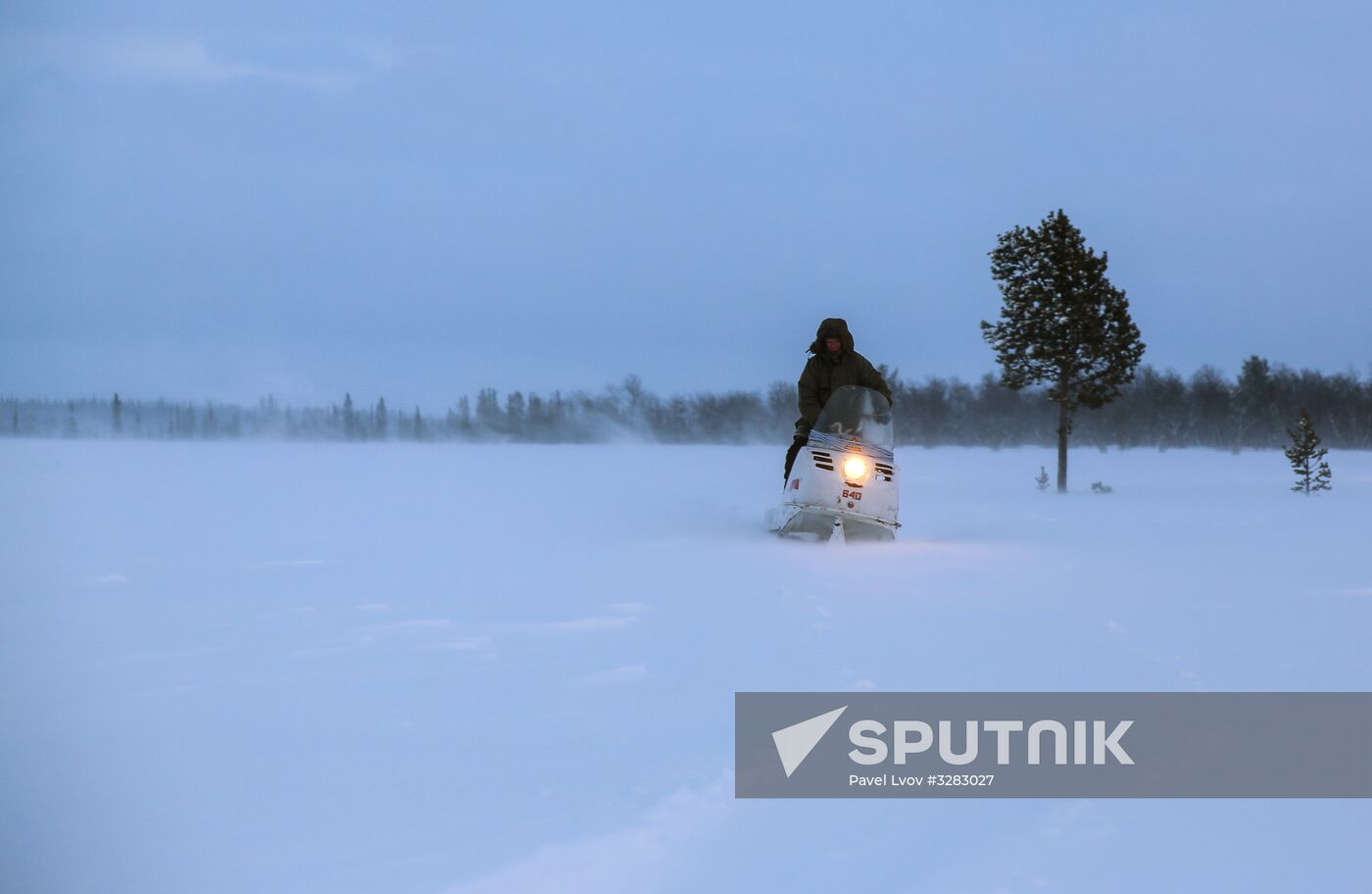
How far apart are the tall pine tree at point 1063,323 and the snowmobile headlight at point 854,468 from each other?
14.1m

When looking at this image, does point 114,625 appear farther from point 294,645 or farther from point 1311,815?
point 1311,815

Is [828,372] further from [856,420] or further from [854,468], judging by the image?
[854,468]

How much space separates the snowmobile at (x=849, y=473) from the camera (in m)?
12.4

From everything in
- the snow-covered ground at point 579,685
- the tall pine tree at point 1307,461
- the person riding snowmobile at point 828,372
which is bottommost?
the snow-covered ground at point 579,685

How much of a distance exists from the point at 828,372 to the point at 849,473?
172 centimetres

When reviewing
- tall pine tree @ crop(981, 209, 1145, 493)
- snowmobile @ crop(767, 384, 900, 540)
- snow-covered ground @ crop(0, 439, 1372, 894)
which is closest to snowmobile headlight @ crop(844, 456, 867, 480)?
snowmobile @ crop(767, 384, 900, 540)

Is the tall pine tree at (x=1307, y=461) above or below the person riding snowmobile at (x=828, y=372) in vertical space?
below

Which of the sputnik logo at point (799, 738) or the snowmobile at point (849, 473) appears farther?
the snowmobile at point (849, 473)

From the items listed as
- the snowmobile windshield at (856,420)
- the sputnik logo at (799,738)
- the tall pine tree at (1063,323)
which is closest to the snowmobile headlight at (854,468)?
the snowmobile windshield at (856,420)

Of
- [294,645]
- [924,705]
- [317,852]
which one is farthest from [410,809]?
[294,645]

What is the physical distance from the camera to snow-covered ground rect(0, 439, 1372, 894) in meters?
3.60

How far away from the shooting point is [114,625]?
768 cm

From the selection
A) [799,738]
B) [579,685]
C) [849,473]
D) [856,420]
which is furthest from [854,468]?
[799,738]

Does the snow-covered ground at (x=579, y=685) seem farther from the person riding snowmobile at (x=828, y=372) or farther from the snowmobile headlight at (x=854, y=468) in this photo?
the person riding snowmobile at (x=828, y=372)
